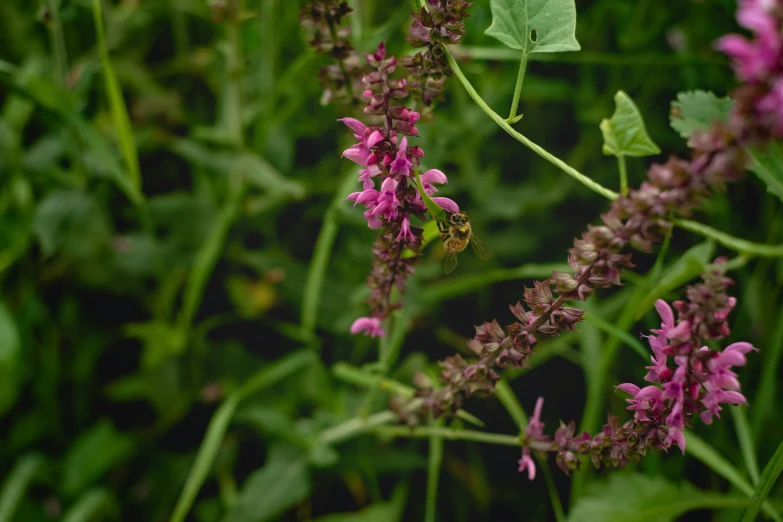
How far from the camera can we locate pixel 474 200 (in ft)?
4.07

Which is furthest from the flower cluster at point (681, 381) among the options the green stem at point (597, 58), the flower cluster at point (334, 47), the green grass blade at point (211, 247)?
the green grass blade at point (211, 247)

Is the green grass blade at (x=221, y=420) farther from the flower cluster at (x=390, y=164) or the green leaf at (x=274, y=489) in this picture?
the flower cluster at (x=390, y=164)

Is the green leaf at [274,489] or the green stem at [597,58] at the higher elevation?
the green stem at [597,58]

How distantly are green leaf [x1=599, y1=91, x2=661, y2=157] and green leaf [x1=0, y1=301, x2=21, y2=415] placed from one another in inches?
35.6

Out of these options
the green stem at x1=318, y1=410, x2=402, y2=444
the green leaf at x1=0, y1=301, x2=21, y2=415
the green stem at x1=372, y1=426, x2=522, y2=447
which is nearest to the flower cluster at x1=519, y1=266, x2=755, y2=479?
the green stem at x1=372, y1=426, x2=522, y2=447

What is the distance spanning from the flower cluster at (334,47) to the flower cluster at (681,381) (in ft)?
1.42

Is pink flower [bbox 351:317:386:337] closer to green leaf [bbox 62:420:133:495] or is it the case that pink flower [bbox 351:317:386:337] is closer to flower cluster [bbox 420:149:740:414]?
flower cluster [bbox 420:149:740:414]

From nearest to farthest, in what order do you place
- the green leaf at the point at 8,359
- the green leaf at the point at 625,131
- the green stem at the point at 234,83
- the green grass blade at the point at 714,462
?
the green leaf at the point at 625,131, the green grass blade at the point at 714,462, the green leaf at the point at 8,359, the green stem at the point at 234,83

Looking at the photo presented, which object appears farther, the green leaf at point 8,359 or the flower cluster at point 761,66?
the green leaf at point 8,359

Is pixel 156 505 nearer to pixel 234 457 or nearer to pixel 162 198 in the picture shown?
pixel 234 457

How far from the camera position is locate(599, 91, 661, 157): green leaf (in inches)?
22.5

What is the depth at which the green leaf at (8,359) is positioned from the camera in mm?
946

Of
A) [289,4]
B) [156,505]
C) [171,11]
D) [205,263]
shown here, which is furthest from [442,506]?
[171,11]

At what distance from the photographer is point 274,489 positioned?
3.23 feet
